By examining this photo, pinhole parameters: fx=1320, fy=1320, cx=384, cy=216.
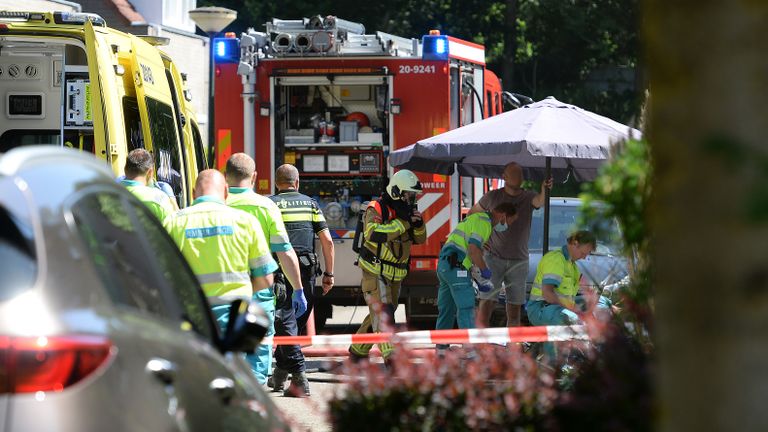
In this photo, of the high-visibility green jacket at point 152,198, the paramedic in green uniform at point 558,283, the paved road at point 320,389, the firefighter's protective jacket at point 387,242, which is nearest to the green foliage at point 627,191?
the paved road at point 320,389

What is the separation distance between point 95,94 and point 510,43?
27.9 m

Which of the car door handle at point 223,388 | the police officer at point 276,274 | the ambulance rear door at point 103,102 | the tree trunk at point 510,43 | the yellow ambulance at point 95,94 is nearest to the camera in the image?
the car door handle at point 223,388

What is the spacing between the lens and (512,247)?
1158cm

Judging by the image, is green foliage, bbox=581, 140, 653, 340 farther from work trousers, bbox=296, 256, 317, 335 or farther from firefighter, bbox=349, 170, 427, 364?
firefighter, bbox=349, 170, 427, 364

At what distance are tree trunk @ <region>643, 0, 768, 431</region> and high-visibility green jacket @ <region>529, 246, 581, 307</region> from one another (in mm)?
7588

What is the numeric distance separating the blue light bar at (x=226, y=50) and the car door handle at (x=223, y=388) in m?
9.80

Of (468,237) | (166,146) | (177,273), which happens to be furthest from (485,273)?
(177,273)

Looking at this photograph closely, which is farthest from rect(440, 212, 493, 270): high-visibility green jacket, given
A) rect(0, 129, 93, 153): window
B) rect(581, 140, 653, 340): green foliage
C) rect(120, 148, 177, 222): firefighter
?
rect(581, 140, 653, 340): green foliage

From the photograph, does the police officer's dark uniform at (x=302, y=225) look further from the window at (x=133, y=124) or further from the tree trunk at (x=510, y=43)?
the tree trunk at (x=510, y=43)

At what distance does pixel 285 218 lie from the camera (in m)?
10.2

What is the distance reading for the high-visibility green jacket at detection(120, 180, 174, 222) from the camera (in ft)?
26.7

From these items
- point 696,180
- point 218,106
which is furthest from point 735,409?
point 218,106

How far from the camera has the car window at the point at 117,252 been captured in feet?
11.0

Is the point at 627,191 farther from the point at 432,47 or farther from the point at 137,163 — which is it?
the point at 432,47
